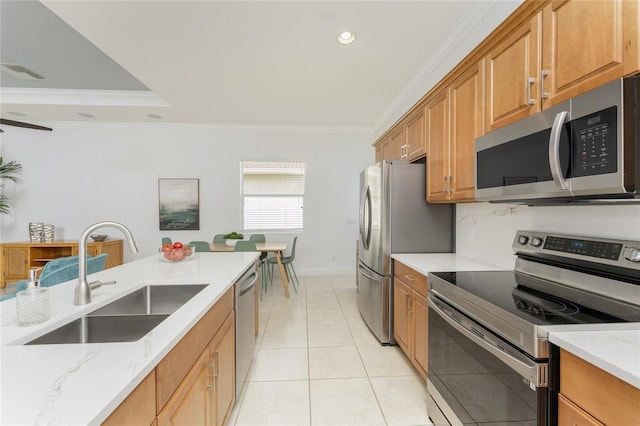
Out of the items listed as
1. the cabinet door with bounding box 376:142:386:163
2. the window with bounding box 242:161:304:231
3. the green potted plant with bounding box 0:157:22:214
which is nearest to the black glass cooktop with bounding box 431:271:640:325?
the cabinet door with bounding box 376:142:386:163

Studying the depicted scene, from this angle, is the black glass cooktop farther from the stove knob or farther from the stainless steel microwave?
the stainless steel microwave

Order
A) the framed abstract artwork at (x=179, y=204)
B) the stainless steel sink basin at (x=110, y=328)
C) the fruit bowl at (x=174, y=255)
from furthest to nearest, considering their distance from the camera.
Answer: the framed abstract artwork at (x=179, y=204) → the fruit bowl at (x=174, y=255) → the stainless steel sink basin at (x=110, y=328)

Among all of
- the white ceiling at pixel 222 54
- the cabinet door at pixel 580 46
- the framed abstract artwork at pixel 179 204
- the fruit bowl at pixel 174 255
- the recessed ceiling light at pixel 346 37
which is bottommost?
the fruit bowl at pixel 174 255

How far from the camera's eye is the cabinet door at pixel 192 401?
2.83 feet

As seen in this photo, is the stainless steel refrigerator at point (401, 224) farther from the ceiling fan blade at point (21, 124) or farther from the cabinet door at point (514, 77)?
the ceiling fan blade at point (21, 124)

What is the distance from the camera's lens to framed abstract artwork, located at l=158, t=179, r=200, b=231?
16.8 feet

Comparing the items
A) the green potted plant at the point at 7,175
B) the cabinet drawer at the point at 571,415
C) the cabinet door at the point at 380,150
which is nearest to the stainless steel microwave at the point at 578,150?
the cabinet drawer at the point at 571,415

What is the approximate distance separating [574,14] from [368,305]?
8.39 ft

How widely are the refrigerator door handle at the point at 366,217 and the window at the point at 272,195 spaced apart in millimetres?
2465

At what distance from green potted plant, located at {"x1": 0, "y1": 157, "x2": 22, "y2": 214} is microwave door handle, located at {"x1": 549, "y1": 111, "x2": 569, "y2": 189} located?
23.6 feet

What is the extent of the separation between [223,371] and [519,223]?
202cm

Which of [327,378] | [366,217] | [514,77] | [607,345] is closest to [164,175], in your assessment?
[366,217]

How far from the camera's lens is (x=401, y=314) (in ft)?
7.68

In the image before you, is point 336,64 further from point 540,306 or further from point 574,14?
point 540,306
